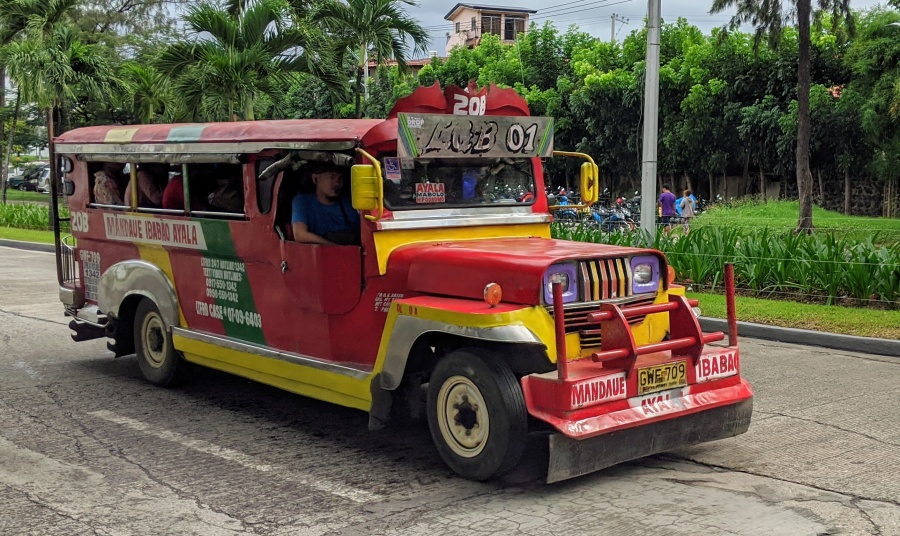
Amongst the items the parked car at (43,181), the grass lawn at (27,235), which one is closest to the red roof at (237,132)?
the grass lawn at (27,235)

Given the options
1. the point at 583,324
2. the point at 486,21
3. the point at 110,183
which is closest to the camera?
the point at 583,324

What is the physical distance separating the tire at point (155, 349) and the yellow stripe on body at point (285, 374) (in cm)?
21

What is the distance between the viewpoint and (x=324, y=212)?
6863mm

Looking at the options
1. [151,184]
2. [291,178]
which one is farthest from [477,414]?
[151,184]

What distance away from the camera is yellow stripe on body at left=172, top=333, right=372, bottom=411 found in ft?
21.4

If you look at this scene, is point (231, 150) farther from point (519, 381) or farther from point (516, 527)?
point (516, 527)

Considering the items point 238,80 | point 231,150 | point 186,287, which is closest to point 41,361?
point 186,287

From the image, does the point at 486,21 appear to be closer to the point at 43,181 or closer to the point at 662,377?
the point at 43,181

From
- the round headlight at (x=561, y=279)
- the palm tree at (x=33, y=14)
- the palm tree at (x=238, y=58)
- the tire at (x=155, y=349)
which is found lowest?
the tire at (x=155, y=349)

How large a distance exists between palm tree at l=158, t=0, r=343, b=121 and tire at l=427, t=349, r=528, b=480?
12740 mm

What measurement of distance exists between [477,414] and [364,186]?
5.20ft

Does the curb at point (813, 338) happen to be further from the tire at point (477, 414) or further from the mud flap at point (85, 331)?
the mud flap at point (85, 331)

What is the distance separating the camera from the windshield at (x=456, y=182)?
6645 mm

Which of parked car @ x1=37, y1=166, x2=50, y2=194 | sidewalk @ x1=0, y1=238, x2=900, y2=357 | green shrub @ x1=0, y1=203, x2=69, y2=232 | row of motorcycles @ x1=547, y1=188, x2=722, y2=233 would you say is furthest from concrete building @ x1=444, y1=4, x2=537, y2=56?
sidewalk @ x1=0, y1=238, x2=900, y2=357
